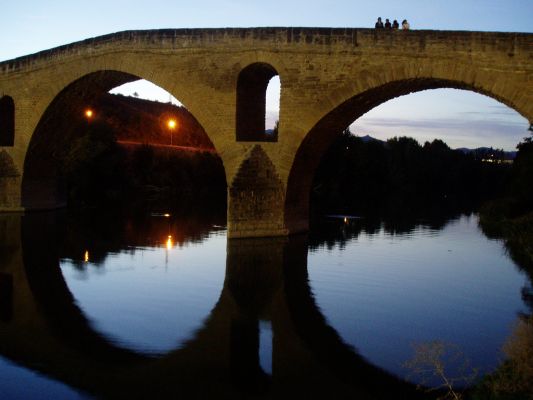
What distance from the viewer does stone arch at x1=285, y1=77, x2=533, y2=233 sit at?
1195cm

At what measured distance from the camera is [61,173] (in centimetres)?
2417

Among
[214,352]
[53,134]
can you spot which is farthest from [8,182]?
[214,352]

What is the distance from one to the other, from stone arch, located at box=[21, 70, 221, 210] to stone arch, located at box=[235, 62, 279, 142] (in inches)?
154

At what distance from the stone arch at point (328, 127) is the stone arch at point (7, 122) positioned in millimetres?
10732

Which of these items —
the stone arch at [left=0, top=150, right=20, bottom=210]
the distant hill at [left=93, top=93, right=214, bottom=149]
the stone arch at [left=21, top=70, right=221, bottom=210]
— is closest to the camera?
the stone arch at [left=21, top=70, right=221, bottom=210]

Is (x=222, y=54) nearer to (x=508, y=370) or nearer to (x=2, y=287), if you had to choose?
(x=2, y=287)

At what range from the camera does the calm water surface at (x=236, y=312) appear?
561 centimetres

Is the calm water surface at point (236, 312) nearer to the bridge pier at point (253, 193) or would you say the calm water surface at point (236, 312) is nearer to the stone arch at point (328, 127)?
the bridge pier at point (253, 193)

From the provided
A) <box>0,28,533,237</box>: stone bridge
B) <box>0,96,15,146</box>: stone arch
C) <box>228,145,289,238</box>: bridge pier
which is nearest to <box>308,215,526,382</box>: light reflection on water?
<box>228,145,289,238</box>: bridge pier

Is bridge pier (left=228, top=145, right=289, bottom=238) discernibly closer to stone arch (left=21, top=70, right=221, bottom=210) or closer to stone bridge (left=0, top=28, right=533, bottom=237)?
stone bridge (left=0, top=28, right=533, bottom=237)

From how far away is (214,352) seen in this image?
626 centimetres

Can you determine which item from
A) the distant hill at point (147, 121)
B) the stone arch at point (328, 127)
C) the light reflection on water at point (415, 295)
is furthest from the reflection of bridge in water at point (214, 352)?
the distant hill at point (147, 121)

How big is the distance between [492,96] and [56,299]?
318 inches

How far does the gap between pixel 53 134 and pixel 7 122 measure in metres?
2.00
